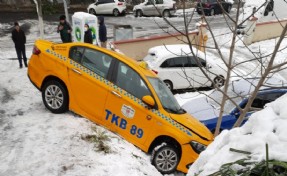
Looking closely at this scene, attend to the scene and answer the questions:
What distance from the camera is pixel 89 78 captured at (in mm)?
7840

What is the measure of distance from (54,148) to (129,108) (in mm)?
1647

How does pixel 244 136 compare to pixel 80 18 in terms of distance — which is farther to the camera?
pixel 80 18

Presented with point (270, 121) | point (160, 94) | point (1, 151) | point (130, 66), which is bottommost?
point (1, 151)

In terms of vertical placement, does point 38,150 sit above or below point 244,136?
below

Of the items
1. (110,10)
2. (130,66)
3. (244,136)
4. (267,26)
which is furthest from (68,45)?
(110,10)

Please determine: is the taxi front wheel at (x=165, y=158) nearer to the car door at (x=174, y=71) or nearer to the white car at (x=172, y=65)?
the white car at (x=172, y=65)

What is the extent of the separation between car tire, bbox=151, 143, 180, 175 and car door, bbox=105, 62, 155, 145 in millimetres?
374

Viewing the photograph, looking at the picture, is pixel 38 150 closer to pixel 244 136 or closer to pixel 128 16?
pixel 244 136

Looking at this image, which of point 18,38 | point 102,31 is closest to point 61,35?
point 18,38

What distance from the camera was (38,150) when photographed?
21.6 feet

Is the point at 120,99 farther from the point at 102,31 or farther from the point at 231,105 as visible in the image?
the point at 102,31

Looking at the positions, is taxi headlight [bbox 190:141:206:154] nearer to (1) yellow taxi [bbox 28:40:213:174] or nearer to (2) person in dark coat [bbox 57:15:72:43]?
(1) yellow taxi [bbox 28:40:213:174]

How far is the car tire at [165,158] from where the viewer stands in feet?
24.2

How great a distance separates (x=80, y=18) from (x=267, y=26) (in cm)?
1250
